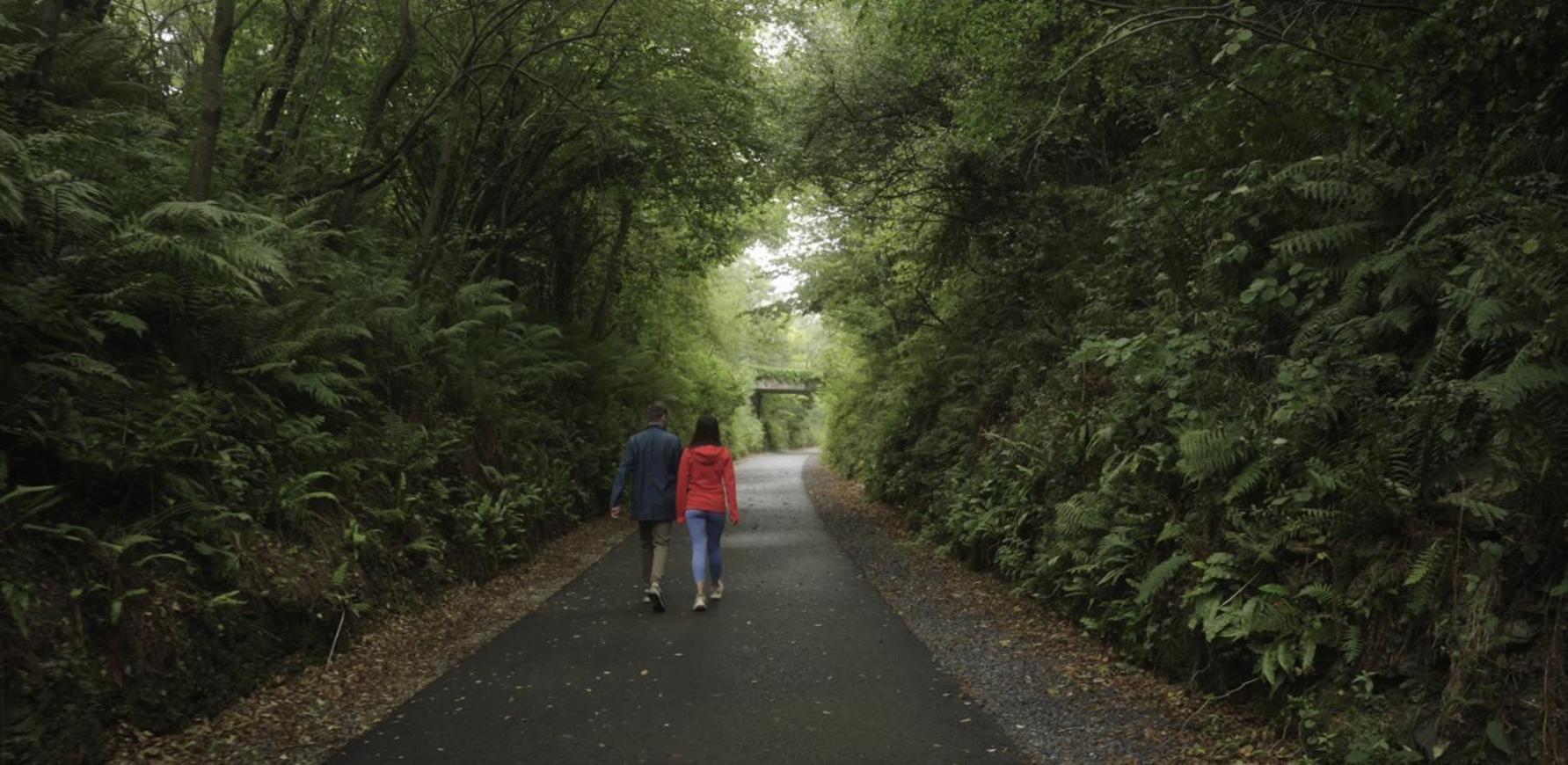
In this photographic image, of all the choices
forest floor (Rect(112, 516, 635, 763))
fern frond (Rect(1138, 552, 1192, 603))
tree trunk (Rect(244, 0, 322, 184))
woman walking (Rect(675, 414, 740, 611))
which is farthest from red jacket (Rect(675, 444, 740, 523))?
tree trunk (Rect(244, 0, 322, 184))

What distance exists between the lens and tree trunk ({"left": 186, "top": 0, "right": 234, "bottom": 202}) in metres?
7.37

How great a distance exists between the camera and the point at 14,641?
13.8 feet

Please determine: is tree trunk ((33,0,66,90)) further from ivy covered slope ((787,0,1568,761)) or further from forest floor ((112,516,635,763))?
ivy covered slope ((787,0,1568,761))

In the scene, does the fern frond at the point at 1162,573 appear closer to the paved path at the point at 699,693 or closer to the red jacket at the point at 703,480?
the paved path at the point at 699,693

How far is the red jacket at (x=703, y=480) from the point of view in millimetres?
8750

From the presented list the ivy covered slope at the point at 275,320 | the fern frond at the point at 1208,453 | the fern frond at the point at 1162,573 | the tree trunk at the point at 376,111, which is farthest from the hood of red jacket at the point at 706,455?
the tree trunk at the point at 376,111

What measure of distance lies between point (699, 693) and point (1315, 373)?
4.16 metres

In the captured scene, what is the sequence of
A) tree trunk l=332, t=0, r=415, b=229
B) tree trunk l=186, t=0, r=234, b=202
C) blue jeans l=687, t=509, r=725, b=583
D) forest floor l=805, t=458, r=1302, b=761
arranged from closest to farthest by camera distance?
1. forest floor l=805, t=458, r=1302, b=761
2. tree trunk l=186, t=0, r=234, b=202
3. blue jeans l=687, t=509, r=725, b=583
4. tree trunk l=332, t=0, r=415, b=229

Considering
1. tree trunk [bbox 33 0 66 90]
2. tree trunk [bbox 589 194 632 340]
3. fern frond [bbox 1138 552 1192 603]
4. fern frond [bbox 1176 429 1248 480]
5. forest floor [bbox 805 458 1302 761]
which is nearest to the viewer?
forest floor [bbox 805 458 1302 761]

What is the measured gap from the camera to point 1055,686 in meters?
5.92

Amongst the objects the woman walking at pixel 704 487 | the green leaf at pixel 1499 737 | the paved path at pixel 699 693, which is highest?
the woman walking at pixel 704 487

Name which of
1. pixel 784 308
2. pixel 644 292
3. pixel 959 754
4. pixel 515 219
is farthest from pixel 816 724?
pixel 644 292

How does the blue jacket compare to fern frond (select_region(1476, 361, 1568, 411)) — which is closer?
fern frond (select_region(1476, 361, 1568, 411))

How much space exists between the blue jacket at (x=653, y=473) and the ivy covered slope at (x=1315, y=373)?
11.2ft
